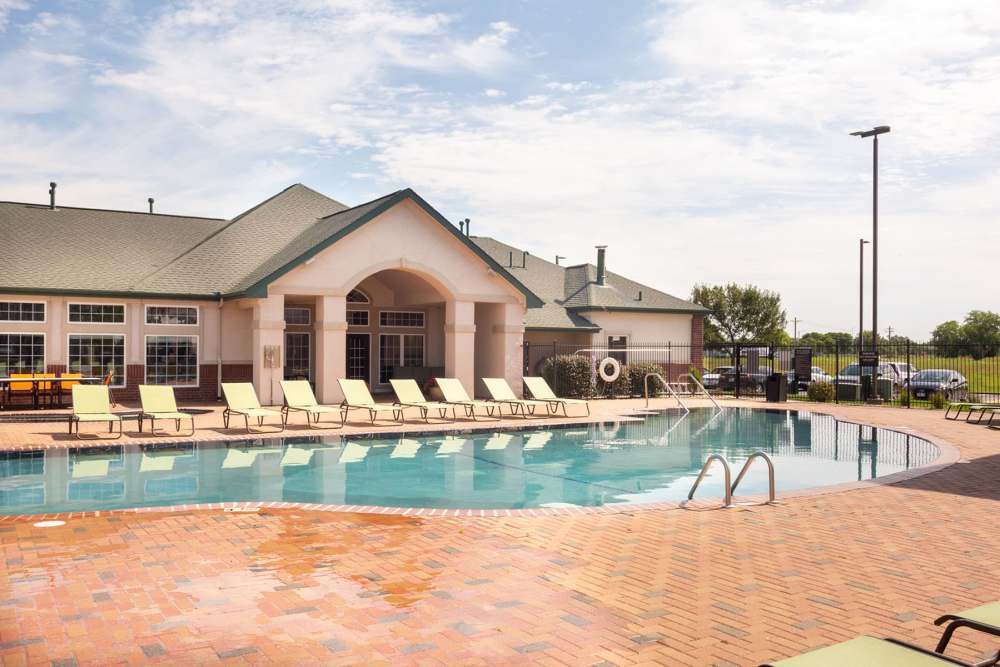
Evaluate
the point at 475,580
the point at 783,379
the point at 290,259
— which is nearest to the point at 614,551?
the point at 475,580

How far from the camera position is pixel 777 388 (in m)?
27.5

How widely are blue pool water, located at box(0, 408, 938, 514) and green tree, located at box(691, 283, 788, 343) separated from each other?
49705 millimetres

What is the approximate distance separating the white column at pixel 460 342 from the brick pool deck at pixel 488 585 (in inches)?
646

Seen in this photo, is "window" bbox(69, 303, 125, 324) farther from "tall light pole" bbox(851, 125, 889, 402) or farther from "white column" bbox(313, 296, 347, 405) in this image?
"tall light pole" bbox(851, 125, 889, 402)

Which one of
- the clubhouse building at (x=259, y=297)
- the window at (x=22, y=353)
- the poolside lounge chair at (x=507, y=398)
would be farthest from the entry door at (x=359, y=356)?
the window at (x=22, y=353)

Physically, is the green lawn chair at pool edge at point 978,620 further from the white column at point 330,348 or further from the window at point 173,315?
the window at point 173,315

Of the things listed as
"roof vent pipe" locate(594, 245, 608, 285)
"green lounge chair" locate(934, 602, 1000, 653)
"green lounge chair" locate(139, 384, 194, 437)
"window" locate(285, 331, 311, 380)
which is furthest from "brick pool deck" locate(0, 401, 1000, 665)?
Answer: "roof vent pipe" locate(594, 245, 608, 285)

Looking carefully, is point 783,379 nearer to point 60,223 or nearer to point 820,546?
point 820,546

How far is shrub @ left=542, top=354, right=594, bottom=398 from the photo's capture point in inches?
1112

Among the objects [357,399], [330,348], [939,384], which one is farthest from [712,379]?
[357,399]

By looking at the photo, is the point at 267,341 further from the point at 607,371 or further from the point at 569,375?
the point at 607,371

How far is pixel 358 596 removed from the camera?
232 inches

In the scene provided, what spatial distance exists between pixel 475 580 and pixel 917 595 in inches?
131

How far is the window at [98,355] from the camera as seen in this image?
2252 cm
